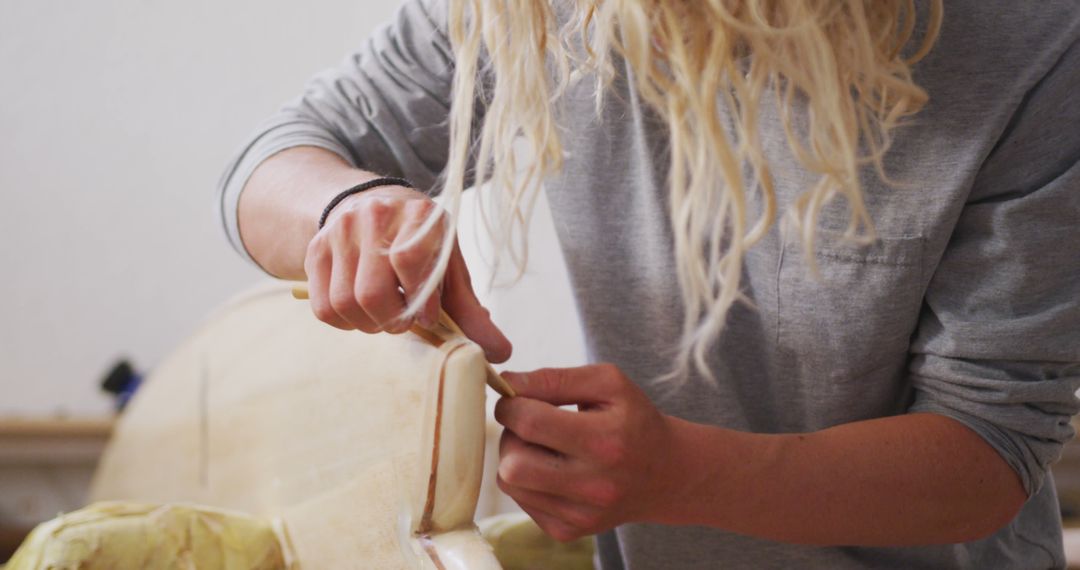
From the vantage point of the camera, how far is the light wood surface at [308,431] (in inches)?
17.8

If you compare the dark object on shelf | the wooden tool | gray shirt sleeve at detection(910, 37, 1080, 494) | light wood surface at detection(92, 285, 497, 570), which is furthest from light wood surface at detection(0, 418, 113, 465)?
gray shirt sleeve at detection(910, 37, 1080, 494)

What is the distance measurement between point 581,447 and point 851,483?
0.67ft

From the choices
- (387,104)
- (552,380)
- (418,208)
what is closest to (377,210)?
Answer: (418,208)

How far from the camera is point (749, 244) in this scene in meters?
0.49

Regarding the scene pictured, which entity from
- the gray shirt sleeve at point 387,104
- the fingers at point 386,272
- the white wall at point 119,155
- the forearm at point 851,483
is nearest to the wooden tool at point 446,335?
the fingers at point 386,272

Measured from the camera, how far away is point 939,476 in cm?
61

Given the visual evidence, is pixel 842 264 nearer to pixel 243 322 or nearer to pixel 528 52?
pixel 528 52

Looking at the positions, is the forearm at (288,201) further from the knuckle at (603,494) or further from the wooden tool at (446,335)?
the knuckle at (603,494)

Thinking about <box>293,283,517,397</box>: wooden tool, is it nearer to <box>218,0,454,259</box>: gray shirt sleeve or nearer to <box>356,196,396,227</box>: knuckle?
<box>356,196,396,227</box>: knuckle

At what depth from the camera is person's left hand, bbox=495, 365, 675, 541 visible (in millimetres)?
490

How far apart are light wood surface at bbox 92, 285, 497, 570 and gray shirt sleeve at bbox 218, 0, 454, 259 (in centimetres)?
14

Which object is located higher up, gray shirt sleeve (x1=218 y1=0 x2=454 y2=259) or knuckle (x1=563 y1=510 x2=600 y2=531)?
gray shirt sleeve (x1=218 y1=0 x2=454 y2=259)

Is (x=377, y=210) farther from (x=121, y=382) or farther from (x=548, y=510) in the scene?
(x=121, y=382)

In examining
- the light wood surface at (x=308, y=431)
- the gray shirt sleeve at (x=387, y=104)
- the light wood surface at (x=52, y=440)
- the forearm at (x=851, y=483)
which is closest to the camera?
the light wood surface at (x=308, y=431)
